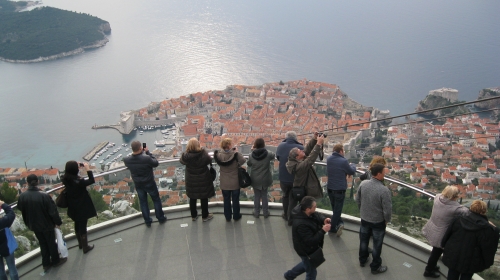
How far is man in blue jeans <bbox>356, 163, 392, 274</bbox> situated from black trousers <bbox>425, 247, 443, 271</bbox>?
0.29m

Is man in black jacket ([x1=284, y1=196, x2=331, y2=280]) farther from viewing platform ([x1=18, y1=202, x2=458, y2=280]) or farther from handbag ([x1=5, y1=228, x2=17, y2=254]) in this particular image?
handbag ([x1=5, y1=228, x2=17, y2=254])

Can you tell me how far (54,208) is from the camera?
115 inches

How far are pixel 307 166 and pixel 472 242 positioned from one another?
1.19m

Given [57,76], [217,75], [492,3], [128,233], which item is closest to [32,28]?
[57,76]

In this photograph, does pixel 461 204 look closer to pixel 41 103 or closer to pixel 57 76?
pixel 41 103

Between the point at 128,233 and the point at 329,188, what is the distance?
5.83ft

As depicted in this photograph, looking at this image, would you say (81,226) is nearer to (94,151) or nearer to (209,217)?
(209,217)

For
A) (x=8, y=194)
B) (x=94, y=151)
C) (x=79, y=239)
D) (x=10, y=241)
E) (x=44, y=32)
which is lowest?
(x=94, y=151)

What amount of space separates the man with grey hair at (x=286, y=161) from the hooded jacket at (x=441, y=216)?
42.9 inches

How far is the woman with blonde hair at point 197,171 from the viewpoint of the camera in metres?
3.34

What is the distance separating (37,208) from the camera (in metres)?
2.87

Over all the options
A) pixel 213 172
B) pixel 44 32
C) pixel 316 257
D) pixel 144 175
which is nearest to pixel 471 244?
pixel 316 257

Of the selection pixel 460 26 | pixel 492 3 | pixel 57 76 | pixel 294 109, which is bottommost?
pixel 294 109

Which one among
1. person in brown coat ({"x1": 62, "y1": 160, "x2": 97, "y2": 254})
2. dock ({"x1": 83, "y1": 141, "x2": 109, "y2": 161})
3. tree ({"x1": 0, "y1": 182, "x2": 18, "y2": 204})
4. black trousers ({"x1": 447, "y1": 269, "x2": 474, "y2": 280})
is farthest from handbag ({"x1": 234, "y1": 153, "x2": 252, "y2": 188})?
dock ({"x1": 83, "y1": 141, "x2": 109, "y2": 161})
